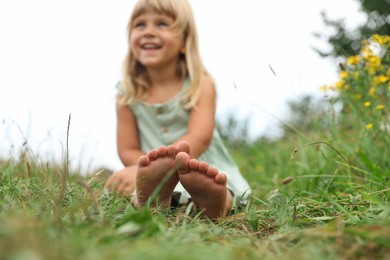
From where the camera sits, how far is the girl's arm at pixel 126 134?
2.81m

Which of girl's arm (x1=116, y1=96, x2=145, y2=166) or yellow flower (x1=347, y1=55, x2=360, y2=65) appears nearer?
yellow flower (x1=347, y1=55, x2=360, y2=65)

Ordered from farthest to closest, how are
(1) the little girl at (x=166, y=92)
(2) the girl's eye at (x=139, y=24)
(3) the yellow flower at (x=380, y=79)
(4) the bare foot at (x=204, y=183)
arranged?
1. (2) the girl's eye at (x=139, y=24)
2. (1) the little girl at (x=166, y=92)
3. (3) the yellow flower at (x=380, y=79)
4. (4) the bare foot at (x=204, y=183)

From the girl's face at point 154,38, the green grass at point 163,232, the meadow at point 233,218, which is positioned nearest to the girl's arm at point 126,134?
the girl's face at point 154,38

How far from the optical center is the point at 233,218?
1.68m

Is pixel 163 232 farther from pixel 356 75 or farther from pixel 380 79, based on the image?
pixel 356 75

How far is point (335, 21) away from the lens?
10.8 feet

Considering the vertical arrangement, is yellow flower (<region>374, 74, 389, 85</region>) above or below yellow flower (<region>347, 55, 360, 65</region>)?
below

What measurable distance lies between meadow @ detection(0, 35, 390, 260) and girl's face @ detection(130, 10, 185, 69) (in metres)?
Answer: 0.88

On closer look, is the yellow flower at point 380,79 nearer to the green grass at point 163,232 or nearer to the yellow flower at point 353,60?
the yellow flower at point 353,60

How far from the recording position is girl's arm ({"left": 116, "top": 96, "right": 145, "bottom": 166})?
281 cm

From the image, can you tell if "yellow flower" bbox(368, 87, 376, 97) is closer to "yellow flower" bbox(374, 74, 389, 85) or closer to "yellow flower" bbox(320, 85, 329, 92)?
"yellow flower" bbox(374, 74, 389, 85)

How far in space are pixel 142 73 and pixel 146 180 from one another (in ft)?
4.71

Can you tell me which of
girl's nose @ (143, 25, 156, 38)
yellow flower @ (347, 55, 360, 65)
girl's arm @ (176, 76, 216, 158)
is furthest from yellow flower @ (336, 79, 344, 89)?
girl's nose @ (143, 25, 156, 38)

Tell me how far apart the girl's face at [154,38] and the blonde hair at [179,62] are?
1.3 inches
